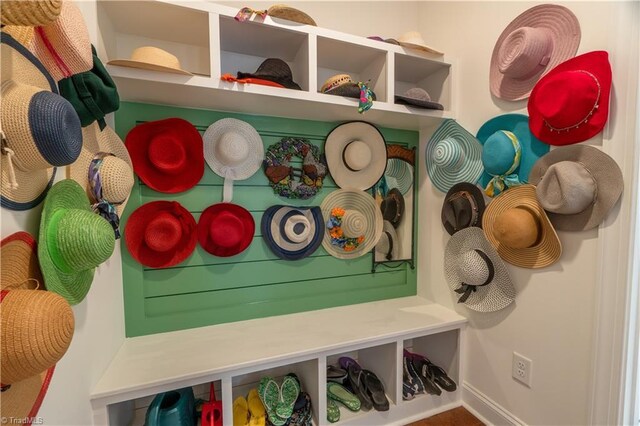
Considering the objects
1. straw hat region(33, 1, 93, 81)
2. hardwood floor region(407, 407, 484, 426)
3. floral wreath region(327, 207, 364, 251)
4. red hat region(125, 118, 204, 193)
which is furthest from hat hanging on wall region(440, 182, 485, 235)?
straw hat region(33, 1, 93, 81)

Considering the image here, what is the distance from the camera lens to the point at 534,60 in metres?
→ 1.14

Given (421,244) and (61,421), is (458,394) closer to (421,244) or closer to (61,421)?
(421,244)

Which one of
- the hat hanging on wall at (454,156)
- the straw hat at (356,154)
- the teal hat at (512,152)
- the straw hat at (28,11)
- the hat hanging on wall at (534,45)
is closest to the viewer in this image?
the straw hat at (28,11)

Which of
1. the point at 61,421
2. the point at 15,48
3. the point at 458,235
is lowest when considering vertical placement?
the point at 61,421

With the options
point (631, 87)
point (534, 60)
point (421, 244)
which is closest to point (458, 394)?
point (421, 244)

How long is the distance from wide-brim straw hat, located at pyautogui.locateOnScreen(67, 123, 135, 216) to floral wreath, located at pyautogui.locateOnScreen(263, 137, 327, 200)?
0.67m

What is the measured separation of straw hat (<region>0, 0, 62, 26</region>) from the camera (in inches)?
19.2

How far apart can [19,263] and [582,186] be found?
5.25 feet

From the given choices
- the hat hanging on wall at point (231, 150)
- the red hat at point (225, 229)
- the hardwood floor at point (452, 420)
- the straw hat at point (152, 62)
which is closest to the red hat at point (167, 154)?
the hat hanging on wall at point (231, 150)

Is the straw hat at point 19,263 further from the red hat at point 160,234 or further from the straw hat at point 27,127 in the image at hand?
the red hat at point 160,234

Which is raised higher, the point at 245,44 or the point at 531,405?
the point at 245,44

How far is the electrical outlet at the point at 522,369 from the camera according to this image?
4.17 ft

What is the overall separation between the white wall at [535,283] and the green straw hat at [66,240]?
158cm

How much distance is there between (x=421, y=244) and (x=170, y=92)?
162 cm
